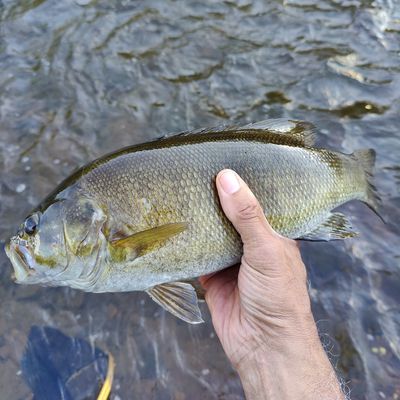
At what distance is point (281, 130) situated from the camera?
9.83 ft

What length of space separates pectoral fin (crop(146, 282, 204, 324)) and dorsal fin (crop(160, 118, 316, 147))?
990 millimetres

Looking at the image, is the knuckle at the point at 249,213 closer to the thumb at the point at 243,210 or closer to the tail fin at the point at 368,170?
the thumb at the point at 243,210

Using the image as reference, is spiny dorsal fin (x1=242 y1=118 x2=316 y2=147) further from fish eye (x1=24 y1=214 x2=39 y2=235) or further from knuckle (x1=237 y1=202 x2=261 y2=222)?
fish eye (x1=24 y1=214 x2=39 y2=235)

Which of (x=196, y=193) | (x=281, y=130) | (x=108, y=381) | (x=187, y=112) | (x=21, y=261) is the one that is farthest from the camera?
(x=187, y=112)

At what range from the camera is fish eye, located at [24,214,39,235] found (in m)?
2.43

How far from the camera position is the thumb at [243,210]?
2471 mm

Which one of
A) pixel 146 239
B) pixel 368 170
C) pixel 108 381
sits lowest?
pixel 108 381

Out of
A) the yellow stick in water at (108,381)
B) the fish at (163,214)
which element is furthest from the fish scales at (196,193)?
the yellow stick in water at (108,381)

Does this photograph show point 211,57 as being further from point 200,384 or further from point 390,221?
point 200,384

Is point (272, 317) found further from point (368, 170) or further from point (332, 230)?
point (368, 170)

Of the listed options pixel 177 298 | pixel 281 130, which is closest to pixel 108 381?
pixel 177 298

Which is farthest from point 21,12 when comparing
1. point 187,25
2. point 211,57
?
point 211,57

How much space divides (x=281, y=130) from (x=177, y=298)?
1.34 m

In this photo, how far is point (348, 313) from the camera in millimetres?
3471
